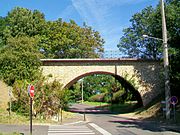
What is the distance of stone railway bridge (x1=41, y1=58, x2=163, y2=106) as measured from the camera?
40.7 m

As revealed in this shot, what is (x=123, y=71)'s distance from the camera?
137 feet

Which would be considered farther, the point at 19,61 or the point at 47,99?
the point at 19,61

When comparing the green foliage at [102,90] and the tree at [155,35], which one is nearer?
the tree at [155,35]

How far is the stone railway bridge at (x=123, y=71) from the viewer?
4066 cm

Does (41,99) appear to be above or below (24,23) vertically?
below

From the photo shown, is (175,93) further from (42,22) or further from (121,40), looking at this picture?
(42,22)

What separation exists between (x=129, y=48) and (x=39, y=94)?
26.9 m

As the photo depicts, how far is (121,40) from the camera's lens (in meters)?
54.0

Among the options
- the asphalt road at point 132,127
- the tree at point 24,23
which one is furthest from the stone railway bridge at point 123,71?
the asphalt road at point 132,127

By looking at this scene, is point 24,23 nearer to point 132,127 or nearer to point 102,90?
point 132,127

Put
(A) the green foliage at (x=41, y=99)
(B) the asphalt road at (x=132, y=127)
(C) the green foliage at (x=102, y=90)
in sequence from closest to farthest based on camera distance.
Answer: (B) the asphalt road at (x=132, y=127)
(A) the green foliage at (x=41, y=99)
(C) the green foliage at (x=102, y=90)

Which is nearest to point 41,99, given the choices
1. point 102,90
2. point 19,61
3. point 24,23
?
point 19,61

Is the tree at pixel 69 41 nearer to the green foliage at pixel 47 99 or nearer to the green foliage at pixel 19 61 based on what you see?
the green foliage at pixel 19 61

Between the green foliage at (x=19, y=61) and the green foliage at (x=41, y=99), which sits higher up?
the green foliage at (x=19, y=61)
